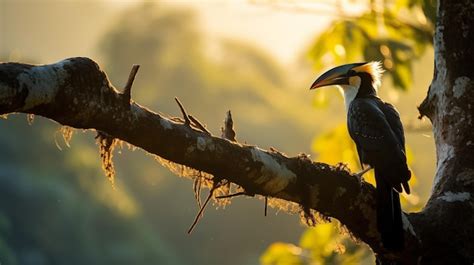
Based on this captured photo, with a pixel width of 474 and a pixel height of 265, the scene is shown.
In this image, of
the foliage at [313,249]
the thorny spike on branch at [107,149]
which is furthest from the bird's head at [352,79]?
the thorny spike on branch at [107,149]

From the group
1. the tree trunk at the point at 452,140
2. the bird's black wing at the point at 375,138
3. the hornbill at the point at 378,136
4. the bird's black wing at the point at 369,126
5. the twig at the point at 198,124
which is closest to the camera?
the twig at the point at 198,124

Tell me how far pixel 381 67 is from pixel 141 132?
3651mm

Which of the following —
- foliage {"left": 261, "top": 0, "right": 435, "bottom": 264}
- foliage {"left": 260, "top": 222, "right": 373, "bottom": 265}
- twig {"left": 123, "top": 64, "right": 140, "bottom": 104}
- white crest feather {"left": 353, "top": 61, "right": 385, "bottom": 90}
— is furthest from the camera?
foliage {"left": 261, "top": 0, "right": 435, "bottom": 264}

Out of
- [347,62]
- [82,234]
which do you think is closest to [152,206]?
[82,234]

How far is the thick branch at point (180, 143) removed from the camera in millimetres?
4055

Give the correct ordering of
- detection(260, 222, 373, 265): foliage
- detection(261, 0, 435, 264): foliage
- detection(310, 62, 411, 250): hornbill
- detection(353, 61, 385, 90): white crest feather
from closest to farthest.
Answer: detection(310, 62, 411, 250): hornbill < detection(353, 61, 385, 90): white crest feather < detection(260, 222, 373, 265): foliage < detection(261, 0, 435, 264): foliage

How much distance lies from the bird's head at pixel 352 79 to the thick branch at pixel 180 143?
6.92 feet

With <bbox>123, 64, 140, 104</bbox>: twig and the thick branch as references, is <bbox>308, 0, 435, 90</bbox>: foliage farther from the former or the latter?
<bbox>123, 64, 140, 104</bbox>: twig

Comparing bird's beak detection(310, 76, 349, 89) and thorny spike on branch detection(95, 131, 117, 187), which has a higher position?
bird's beak detection(310, 76, 349, 89)

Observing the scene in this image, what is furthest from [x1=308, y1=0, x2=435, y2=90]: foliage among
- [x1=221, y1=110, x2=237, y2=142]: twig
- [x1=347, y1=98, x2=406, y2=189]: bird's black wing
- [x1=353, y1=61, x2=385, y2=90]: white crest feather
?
[x1=221, y1=110, x2=237, y2=142]: twig

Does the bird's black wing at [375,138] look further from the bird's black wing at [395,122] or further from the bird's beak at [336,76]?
the bird's beak at [336,76]

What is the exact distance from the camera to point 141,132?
14.4ft

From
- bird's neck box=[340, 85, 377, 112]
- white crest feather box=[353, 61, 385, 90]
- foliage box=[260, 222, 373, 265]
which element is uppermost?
white crest feather box=[353, 61, 385, 90]

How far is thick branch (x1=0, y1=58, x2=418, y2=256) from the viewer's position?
13.3 feet
